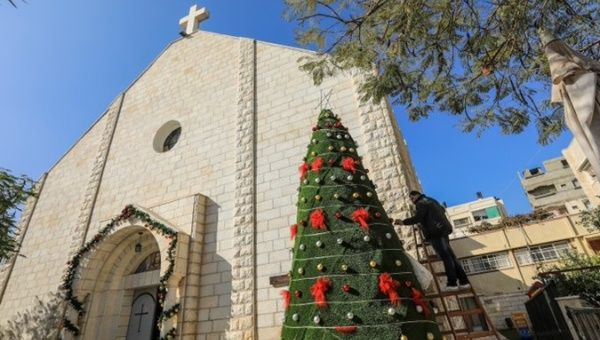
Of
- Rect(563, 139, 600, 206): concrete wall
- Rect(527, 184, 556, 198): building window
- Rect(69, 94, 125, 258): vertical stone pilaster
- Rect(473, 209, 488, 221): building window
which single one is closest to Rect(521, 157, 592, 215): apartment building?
Rect(527, 184, 556, 198): building window

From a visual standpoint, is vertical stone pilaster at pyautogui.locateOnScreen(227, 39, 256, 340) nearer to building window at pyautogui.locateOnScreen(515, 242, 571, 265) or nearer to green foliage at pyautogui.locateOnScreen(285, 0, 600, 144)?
green foliage at pyautogui.locateOnScreen(285, 0, 600, 144)

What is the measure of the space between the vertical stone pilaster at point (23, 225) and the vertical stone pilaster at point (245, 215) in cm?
717

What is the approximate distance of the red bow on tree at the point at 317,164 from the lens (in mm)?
3771

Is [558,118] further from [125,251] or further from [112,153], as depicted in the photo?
[112,153]

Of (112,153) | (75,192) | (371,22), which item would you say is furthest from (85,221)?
(371,22)

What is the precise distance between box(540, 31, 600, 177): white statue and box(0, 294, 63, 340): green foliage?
902 centimetres

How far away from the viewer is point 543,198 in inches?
1265

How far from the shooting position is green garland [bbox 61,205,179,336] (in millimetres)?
5574

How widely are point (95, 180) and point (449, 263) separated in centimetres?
933

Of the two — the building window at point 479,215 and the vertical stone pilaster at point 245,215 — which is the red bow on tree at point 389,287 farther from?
the building window at point 479,215

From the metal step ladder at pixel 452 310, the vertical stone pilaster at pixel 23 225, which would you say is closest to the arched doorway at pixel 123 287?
the vertical stone pilaster at pixel 23 225

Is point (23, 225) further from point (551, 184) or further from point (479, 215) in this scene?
point (551, 184)

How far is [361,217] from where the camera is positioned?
10.4 feet

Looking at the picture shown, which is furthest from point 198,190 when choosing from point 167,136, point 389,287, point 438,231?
point 389,287
